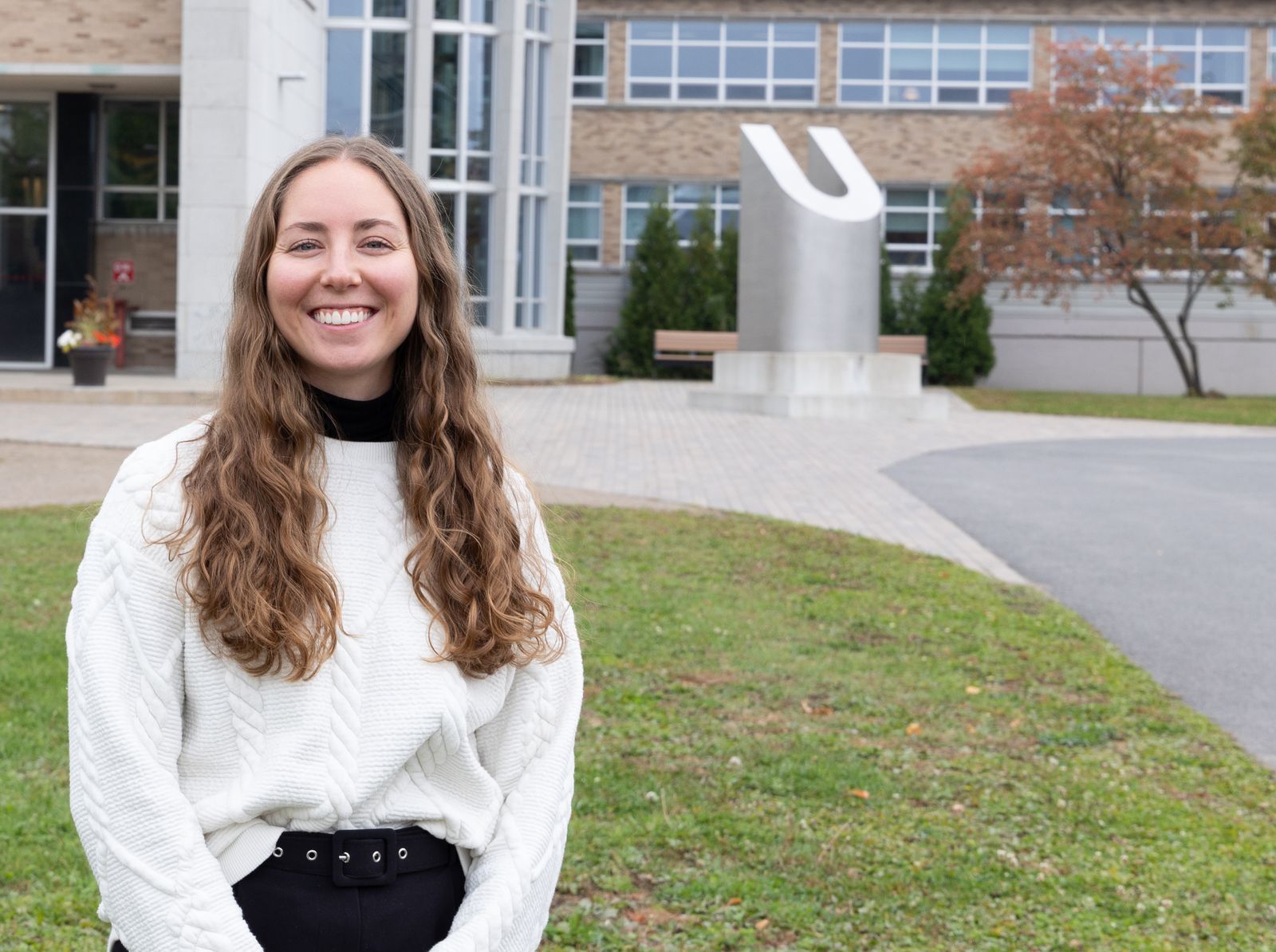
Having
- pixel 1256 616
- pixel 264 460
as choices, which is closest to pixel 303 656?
pixel 264 460

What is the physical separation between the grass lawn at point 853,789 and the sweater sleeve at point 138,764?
2.07 metres

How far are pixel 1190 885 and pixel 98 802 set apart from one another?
3285 millimetres

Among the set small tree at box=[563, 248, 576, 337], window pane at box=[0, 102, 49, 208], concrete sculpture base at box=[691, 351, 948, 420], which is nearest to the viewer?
concrete sculpture base at box=[691, 351, 948, 420]

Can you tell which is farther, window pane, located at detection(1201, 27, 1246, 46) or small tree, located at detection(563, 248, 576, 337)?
window pane, located at detection(1201, 27, 1246, 46)

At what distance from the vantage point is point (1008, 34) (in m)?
36.8

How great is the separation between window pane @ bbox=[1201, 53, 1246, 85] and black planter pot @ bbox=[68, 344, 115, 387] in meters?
26.5

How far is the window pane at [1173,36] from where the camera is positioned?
120 ft

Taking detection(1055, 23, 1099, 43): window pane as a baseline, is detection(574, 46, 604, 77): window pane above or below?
below

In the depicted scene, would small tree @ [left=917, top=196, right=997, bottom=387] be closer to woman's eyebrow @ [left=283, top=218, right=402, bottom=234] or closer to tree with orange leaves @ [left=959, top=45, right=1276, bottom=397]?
tree with orange leaves @ [left=959, top=45, right=1276, bottom=397]

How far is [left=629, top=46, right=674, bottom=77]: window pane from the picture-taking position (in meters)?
37.0

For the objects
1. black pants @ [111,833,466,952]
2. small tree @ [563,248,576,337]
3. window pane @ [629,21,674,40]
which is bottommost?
black pants @ [111,833,466,952]

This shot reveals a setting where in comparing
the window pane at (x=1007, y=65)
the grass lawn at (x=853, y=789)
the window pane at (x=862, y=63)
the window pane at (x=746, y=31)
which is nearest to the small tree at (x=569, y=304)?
the window pane at (x=746, y=31)

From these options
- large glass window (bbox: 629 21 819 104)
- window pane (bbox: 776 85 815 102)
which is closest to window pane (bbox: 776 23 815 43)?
large glass window (bbox: 629 21 819 104)

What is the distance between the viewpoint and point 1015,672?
22.5ft
